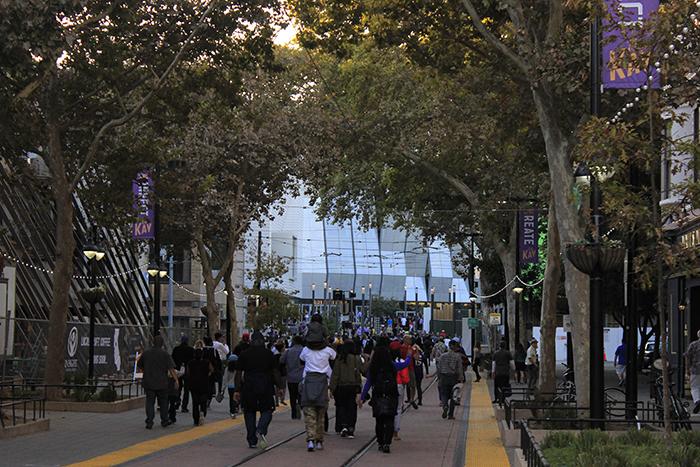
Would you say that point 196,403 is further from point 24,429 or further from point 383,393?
point 383,393

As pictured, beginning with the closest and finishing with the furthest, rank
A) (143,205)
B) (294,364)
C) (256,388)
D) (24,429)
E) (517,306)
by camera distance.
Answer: (256,388) < (24,429) < (294,364) < (143,205) < (517,306)

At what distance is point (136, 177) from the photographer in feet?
91.0

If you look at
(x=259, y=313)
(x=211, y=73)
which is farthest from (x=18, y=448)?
(x=259, y=313)

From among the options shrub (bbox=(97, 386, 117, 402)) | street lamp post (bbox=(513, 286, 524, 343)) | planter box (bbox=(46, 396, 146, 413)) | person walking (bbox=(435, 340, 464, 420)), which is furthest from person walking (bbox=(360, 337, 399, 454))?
street lamp post (bbox=(513, 286, 524, 343))

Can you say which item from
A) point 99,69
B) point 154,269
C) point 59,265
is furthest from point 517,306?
point 99,69

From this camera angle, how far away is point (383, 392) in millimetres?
17406

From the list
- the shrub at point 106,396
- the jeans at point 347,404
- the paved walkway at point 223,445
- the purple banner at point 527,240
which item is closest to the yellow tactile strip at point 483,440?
the paved walkway at point 223,445

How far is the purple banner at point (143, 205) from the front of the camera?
2795 centimetres

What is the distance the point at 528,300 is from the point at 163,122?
30.7 metres

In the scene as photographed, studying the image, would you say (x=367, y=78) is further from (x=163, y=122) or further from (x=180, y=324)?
(x=180, y=324)

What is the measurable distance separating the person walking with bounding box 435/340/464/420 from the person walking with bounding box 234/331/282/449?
27.7 feet

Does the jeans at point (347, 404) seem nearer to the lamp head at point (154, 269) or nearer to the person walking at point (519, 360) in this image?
the lamp head at point (154, 269)

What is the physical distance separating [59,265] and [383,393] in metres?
10.5

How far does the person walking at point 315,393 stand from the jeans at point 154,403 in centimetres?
422
